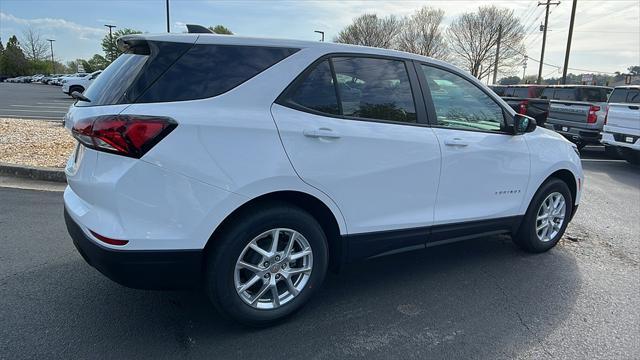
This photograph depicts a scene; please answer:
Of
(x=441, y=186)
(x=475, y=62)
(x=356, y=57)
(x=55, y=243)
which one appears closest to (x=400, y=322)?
(x=441, y=186)

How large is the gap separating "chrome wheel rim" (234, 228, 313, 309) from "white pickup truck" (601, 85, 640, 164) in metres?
9.56

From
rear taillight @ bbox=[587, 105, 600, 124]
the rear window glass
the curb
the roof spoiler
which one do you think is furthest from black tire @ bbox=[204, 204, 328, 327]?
the rear window glass

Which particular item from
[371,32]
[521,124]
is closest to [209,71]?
[521,124]

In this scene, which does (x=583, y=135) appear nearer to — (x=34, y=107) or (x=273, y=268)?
(x=273, y=268)

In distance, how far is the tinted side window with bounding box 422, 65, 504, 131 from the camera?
3.57 meters

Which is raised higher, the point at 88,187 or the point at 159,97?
the point at 159,97

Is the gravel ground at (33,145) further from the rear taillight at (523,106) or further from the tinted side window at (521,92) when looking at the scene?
the tinted side window at (521,92)

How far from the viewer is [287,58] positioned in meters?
2.88

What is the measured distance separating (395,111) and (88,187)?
2079 mm

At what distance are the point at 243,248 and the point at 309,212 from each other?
536 millimetres

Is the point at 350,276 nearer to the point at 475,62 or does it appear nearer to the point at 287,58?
the point at 287,58

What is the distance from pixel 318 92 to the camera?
2955 mm

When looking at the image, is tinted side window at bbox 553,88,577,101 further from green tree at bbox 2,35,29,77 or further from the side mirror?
green tree at bbox 2,35,29,77

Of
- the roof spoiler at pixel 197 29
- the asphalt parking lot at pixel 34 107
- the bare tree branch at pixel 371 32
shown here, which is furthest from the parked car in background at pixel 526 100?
the bare tree branch at pixel 371 32
